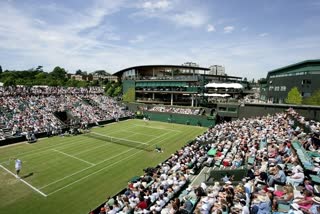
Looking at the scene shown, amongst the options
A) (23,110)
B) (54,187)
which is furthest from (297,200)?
(23,110)

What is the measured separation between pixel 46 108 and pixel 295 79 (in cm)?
5064

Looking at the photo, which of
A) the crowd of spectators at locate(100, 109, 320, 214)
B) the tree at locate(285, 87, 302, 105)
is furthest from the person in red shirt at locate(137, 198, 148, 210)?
the tree at locate(285, 87, 302, 105)

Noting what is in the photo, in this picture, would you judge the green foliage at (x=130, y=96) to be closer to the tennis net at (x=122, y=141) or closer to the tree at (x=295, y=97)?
the tennis net at (x=122, y=141)

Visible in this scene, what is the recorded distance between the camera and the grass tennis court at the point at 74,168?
45.5ft

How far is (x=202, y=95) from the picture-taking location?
2221 inches

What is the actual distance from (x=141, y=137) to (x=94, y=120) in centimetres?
1194

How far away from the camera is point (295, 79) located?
4766cm

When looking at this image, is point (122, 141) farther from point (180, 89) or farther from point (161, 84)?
point (161, 84)

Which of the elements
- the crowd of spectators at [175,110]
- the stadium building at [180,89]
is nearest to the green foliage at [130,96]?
the stadium building at [180,89]

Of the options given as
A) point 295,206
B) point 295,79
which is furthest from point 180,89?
point 295,206

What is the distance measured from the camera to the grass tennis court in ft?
45.5

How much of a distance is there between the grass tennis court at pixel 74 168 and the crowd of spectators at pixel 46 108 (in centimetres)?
413

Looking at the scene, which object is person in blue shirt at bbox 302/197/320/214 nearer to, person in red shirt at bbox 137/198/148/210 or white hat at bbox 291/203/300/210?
white hat at bbox 291/203/300/210

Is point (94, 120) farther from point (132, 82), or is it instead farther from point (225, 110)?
point (132, 82)
